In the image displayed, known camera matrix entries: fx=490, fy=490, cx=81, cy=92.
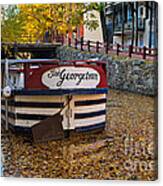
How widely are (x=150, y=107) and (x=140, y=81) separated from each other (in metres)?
0.14

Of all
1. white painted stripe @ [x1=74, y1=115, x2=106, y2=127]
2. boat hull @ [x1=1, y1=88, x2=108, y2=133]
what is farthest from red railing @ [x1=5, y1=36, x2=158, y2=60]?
white painted stripe @ [x1=74, y1=115, x2=106, y2=127]

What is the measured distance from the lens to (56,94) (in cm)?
255

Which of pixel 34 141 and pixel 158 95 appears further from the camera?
pixel 34 141

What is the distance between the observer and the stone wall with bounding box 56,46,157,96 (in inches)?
96.2

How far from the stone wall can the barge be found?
31mm

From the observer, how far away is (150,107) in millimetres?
2449

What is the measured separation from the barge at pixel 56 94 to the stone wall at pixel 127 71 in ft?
0.10

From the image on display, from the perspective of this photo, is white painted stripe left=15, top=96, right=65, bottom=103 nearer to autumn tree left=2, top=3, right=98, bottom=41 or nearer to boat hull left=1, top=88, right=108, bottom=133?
boat hull left=1, top=88, right=108, bottom=133

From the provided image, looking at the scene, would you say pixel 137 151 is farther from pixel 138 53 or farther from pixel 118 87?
pixel 138 53

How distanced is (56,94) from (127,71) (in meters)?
0.39

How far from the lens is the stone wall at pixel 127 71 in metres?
2.44

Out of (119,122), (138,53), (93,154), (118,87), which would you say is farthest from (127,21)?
(93,154)

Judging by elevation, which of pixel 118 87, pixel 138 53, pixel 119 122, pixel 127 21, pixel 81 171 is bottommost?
pixel 81 171

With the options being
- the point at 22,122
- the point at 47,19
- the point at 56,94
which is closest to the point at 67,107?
the point at 56,94
